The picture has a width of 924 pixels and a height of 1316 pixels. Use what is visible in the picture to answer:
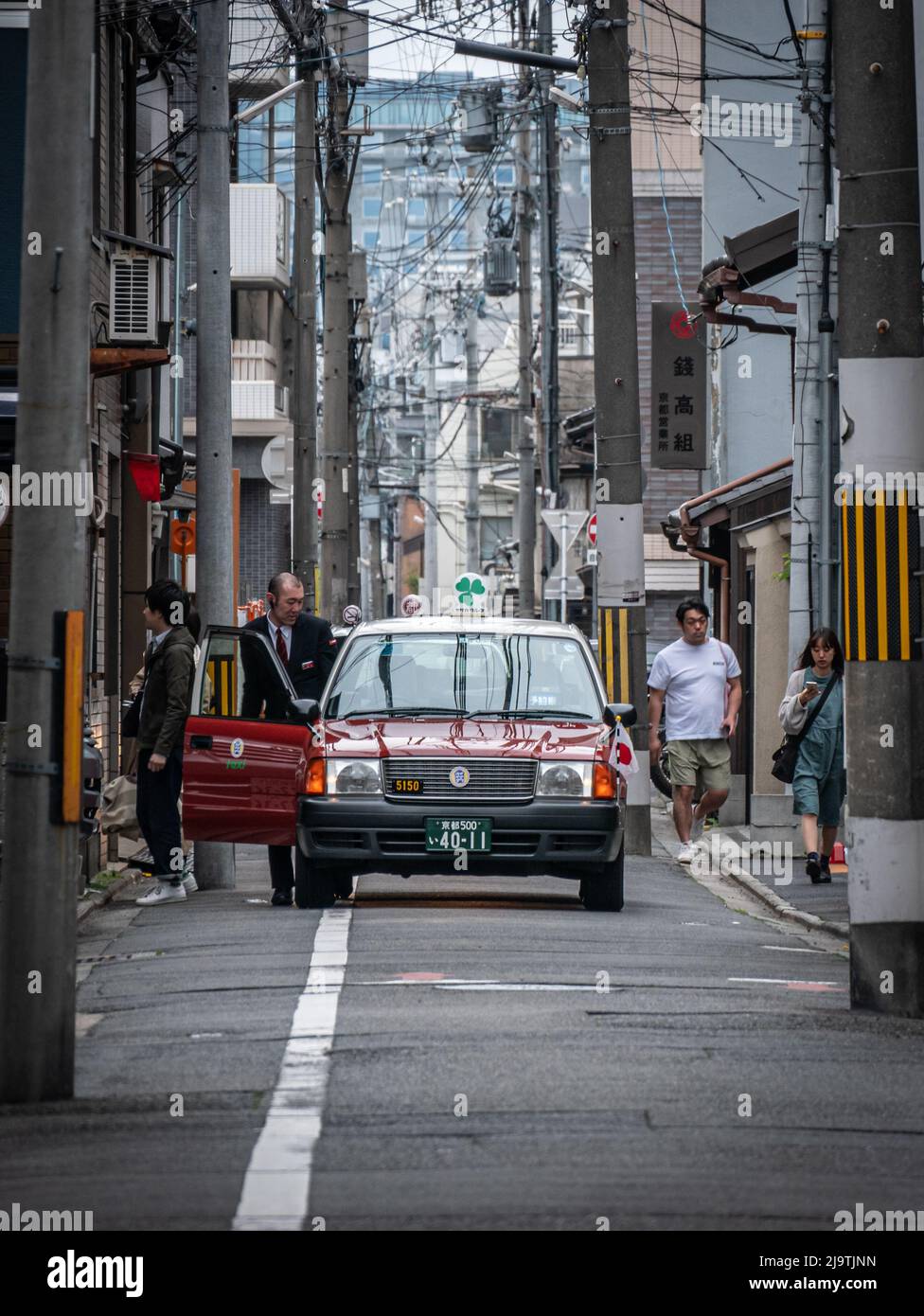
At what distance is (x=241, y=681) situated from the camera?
14.8 meters

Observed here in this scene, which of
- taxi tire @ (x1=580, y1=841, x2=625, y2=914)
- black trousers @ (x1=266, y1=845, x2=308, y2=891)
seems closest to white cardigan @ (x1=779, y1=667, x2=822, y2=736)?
taxi tire @ (x1=580, y1=841, x2=625, y2=914)

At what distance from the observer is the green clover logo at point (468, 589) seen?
151 feet

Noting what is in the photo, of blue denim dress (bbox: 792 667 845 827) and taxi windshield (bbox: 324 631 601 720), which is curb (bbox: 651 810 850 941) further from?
taxi windshield (bbox: 324 631 601 720)

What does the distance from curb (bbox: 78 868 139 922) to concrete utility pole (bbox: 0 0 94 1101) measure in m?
6.42

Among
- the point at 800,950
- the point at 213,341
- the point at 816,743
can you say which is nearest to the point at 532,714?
the point at 800,950

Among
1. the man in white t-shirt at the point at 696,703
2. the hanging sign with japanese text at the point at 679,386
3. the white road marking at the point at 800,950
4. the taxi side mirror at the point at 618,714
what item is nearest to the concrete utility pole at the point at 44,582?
the white road marking at the point at 800,950

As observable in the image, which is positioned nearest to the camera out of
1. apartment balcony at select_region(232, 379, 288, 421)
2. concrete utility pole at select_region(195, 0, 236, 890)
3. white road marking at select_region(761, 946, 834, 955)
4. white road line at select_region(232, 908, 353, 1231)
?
white road line at select_region(232, 908, 353, 1231)

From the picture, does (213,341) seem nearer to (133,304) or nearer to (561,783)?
(133,304)

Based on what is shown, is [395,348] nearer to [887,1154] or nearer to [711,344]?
[711,344]

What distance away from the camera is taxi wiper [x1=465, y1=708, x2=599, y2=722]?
1407 centimetres

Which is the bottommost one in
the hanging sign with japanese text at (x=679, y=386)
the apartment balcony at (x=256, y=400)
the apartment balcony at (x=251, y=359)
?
the hanging sign with japanese text at (x=679, y=386)

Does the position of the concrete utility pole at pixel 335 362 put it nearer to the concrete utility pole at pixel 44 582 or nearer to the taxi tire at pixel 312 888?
the taxi tire at pixel 312 888

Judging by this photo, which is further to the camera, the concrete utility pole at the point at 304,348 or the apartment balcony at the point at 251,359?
the apartment balcony at the point at 251,359

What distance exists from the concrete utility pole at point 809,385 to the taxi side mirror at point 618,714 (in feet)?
12.4
